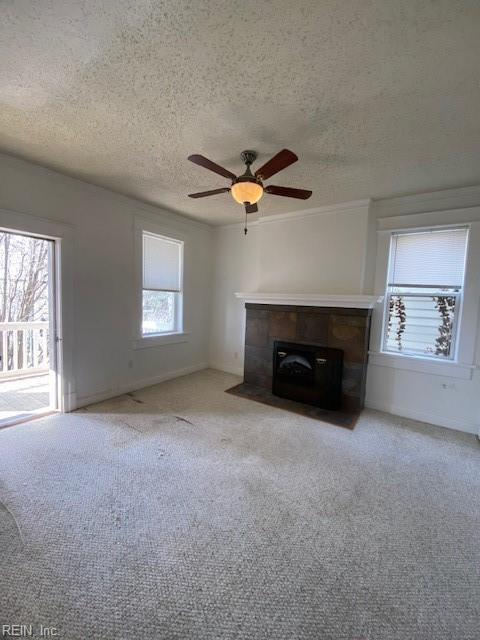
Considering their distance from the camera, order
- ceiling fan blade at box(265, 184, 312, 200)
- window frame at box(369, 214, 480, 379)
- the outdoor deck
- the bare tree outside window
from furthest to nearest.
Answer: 1. the bare tree outside window
2. the outdoor deck
3. window frame at box(369, 214, 480, 379)
4. ceiling fan blade at box(265, 184, 312, 200)

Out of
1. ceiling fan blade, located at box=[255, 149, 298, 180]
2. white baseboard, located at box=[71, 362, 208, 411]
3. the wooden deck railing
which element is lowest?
white baseboard, located at box=[71, 362, 208, 411]

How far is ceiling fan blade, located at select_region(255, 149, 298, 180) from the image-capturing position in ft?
5.89

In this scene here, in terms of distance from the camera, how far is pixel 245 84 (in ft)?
5.45

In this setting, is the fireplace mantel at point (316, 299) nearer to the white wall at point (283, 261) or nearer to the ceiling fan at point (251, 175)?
the white wall at point (283, 261)

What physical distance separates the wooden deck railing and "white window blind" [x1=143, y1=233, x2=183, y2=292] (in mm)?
2327

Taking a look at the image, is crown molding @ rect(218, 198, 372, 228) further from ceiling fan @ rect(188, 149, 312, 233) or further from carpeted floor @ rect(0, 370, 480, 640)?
carpeted floor @ rect(0, 370, 480, 640)

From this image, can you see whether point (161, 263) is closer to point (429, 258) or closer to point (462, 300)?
point (429, 258)

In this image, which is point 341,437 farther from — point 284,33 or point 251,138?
point 284,33

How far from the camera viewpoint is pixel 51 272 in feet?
10.2

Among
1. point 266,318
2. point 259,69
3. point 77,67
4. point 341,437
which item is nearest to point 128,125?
point 77,67

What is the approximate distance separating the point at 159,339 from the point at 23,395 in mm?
1956

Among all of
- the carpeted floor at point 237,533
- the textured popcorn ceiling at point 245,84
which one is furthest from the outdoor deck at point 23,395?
the textured popcorn ceiling at point 245,84

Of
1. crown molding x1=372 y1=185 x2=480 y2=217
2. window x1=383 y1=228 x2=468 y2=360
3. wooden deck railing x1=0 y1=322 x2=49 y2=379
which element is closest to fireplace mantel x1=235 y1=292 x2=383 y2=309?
window x1=383 y1=228 x2=468 y2=360

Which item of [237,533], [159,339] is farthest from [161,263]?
[237,533]
